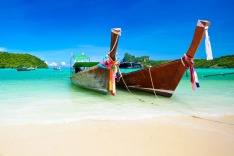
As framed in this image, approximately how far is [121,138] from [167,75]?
4.81 meters

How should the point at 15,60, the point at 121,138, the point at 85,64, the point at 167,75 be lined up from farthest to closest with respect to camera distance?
the point at 15,60, the point at 85,64, the point at 167,75, the point at 121,138

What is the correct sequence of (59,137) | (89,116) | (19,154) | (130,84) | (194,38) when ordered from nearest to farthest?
1. (19,154)
2. (59,137)
3. (89,116)
4. (194,38)
5. (130,84)

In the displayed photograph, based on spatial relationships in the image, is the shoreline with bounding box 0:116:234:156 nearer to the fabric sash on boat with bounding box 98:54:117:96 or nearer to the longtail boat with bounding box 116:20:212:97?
the longtail boat with bounding box 116:20:212:97

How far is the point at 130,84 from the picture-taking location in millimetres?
9500

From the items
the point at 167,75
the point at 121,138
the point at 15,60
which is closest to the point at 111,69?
the point at 167,75

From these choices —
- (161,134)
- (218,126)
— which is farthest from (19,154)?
(218,126)

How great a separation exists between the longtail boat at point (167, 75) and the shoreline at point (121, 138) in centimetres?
272

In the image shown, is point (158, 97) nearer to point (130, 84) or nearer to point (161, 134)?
point (130, 84)

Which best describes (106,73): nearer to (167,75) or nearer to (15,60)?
(167,75)

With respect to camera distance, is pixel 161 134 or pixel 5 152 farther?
pixel 161 134

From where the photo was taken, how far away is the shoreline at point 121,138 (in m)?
2.98

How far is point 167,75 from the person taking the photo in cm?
780

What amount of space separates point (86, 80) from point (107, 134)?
664cm

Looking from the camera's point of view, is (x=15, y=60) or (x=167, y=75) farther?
(x=15, y=60)
